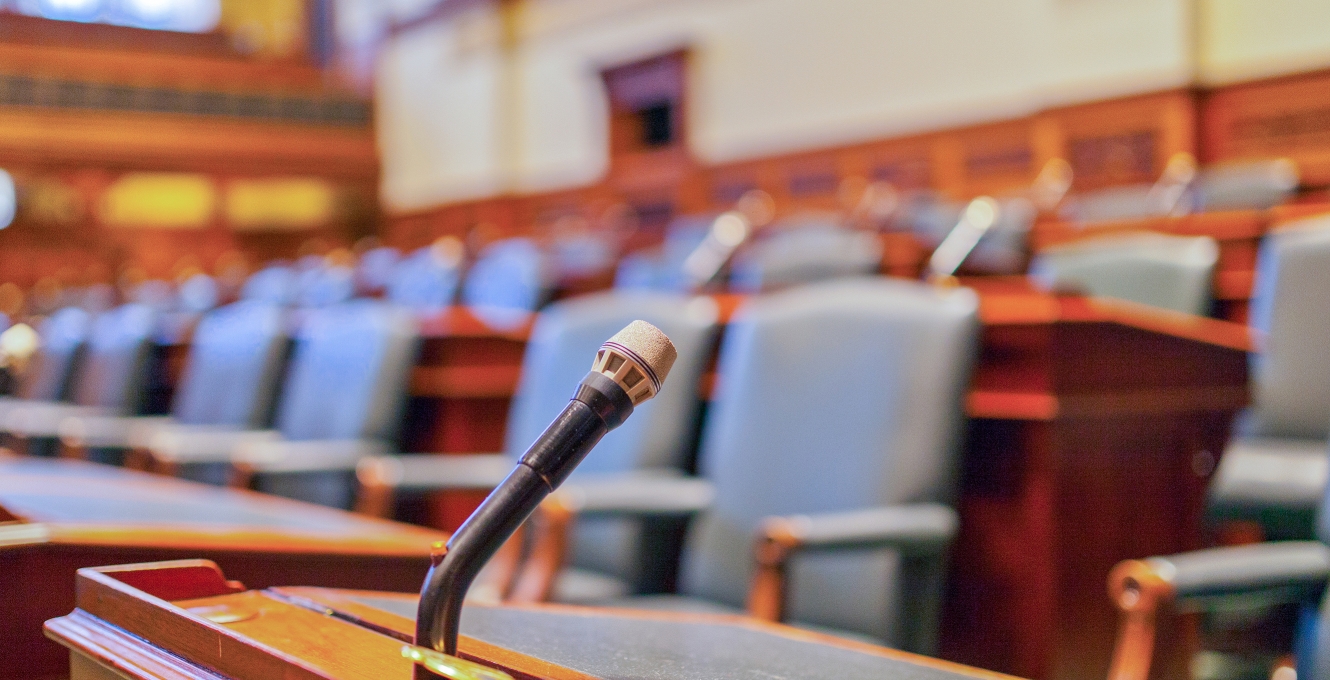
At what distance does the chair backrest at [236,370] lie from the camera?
1.53 meters

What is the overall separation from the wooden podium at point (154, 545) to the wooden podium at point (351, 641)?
0.10 metres

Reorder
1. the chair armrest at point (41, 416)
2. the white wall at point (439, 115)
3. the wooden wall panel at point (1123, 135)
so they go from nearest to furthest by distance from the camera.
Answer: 1. the chair armrest at point (41, 416)
2. the wooden wall panel at point (1123, 135)
3. the white wall at point (439, 115)

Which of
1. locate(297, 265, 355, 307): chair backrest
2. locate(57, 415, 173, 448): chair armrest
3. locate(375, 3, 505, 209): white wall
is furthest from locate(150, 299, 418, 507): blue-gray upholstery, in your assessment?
locate(375, 3, 505, 209): white wall

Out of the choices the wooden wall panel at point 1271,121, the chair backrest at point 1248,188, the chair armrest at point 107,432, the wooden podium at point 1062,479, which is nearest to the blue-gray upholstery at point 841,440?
the wooden podium at point 1062,479

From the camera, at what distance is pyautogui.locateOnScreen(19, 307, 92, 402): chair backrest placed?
2.14 m

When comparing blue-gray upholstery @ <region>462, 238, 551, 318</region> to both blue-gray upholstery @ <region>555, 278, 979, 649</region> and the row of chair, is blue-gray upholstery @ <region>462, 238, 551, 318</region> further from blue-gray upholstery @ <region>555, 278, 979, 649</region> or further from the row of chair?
blue-gray upholstery @ <region>555, 278, 979, 649</region>

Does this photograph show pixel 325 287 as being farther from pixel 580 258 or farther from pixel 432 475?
pixel 432 475

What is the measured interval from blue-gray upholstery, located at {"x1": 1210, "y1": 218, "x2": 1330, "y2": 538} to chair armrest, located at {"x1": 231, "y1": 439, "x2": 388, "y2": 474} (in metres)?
0.87

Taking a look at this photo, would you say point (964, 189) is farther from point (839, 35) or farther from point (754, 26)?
point (754, 26)

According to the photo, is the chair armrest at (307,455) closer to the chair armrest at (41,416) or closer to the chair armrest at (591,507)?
the chair armrest at (591,507)

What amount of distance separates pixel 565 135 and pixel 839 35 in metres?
1.62

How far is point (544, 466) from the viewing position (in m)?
0.32

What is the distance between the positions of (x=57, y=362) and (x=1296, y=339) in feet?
6.95

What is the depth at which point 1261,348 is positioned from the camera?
3.43ft
